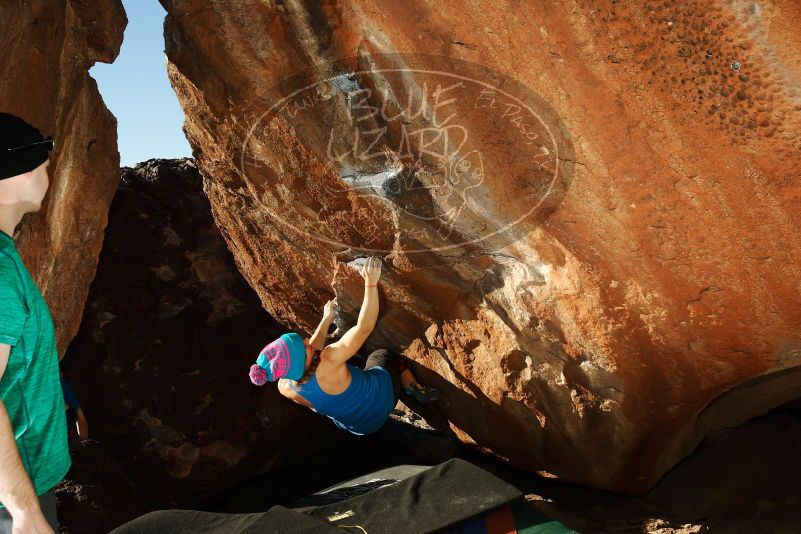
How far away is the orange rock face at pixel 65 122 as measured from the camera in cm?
263

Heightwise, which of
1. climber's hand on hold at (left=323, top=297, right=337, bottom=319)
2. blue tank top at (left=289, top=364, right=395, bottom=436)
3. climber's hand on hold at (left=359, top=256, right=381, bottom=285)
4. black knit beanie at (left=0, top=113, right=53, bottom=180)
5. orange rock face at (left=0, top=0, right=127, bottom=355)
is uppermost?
orange rock face at (left=0, top=0, right=127, bottom=355)

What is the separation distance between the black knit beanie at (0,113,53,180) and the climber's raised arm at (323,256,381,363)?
66.5 inches

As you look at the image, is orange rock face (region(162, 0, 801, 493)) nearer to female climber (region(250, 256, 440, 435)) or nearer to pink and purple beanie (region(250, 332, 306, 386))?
female climber (region(250, 256, 440, 435))

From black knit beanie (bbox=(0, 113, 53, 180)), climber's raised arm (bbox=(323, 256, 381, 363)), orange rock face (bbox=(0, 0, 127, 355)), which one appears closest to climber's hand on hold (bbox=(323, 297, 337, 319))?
climber's raised arm (bbox=(323, 256, 381, 363))

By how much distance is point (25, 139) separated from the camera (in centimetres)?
156

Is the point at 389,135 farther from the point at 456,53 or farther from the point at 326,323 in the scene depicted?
the point at 326,323

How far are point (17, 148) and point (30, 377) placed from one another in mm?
562

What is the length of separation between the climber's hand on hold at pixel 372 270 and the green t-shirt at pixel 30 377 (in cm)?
161

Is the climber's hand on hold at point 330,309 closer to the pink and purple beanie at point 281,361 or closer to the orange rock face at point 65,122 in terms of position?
the pink and purple beanie at point 281,361

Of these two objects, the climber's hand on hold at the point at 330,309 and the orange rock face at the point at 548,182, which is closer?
the orange rock face at the point at 548,182

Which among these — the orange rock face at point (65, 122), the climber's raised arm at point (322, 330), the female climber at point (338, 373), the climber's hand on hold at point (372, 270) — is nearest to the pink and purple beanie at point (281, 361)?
the female climber at point (338, 373)

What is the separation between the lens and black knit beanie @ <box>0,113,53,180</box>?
1.54 meters

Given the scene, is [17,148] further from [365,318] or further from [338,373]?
[338,373]

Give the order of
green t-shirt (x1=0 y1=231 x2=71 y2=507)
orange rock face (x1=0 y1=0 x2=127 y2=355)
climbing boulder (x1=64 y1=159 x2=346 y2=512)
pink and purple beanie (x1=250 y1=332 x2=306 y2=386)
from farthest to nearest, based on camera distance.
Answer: climbing boulder (x1=64 y1=159 x2=346 y2=512) < pink and purple beanie (x1=250 y1=332 x2=306 y2=386) < orange rock face (x1=0 y1=0 x2=127 y2=355) < green t-shirt (x1=0 y1=231 x2=71 y2=507)
